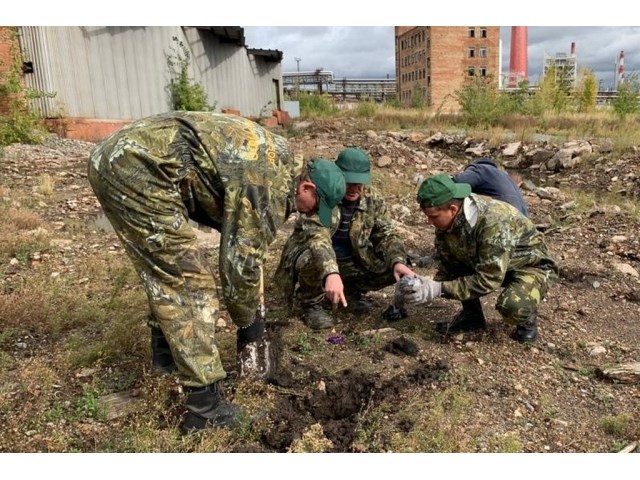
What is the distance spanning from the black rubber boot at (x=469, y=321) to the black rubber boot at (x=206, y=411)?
1516mm

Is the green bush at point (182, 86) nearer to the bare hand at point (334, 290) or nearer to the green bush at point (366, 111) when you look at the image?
the green bush at point (366, 111)

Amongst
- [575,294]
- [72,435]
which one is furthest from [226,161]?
[575,294]

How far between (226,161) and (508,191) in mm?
2382

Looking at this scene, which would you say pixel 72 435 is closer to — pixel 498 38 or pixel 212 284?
pixel 212 284

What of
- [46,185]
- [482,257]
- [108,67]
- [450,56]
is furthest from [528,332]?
[450,56]

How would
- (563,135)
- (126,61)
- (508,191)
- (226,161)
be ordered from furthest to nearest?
(563,135), (126,61), (508,191), (226,161)

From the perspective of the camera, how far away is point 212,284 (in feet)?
6.88

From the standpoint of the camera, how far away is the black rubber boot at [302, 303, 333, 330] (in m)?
3.30

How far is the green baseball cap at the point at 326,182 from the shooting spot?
2.32 meters

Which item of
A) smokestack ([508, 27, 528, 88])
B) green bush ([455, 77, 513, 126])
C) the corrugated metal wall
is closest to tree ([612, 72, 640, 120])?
green bush ([455, 77, 513, 126])

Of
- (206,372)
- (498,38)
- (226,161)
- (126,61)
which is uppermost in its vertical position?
(498,38)

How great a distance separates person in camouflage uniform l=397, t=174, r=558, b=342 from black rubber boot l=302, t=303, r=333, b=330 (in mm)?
635

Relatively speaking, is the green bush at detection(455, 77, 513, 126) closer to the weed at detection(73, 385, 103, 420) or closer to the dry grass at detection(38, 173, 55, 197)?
the dry grass at detection(38, 173, 55, 197)

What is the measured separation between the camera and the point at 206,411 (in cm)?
213
